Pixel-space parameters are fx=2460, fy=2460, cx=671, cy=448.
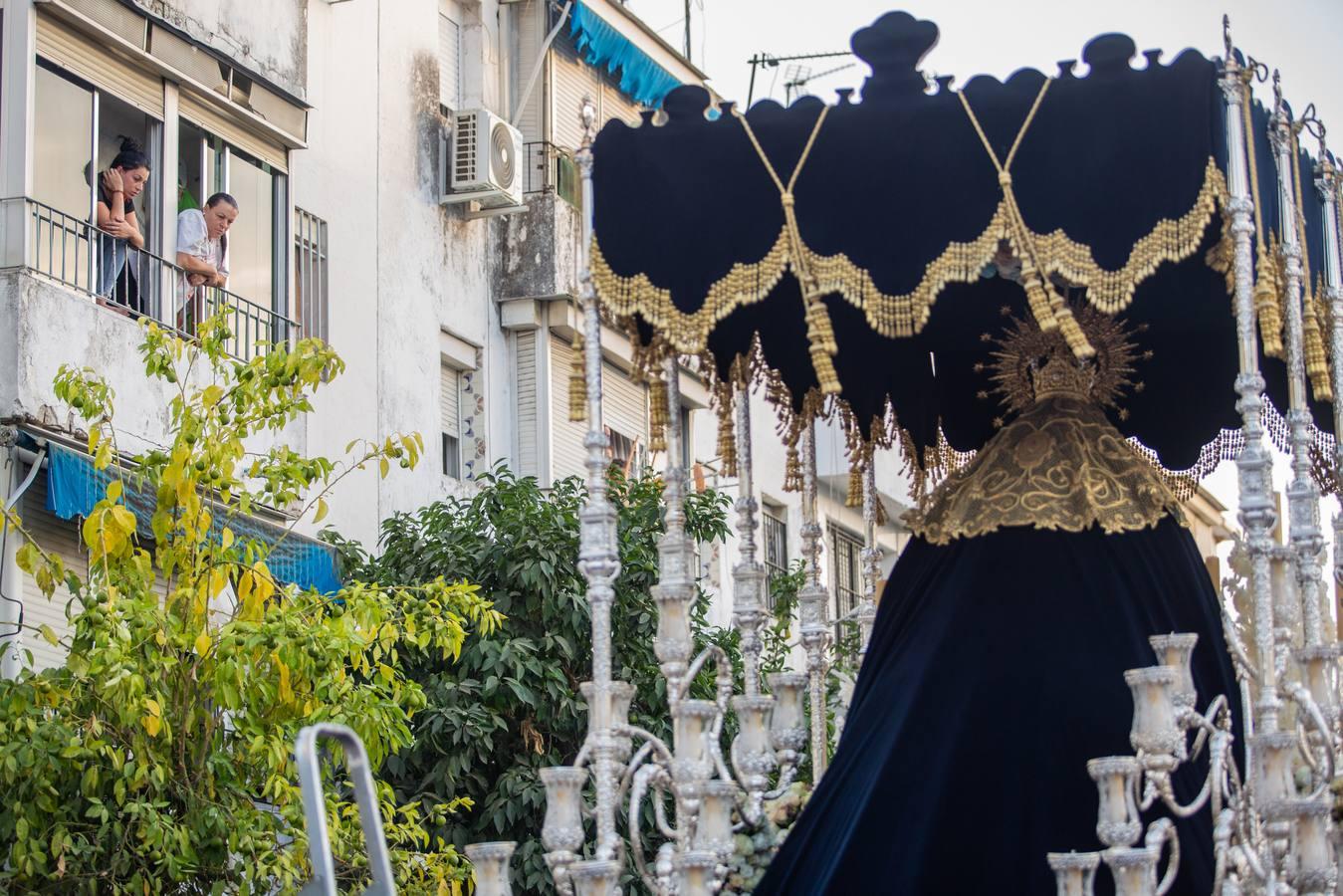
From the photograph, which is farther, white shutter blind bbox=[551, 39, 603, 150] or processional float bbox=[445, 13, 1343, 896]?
white shutter blind bbox=[551, 39, 603, 150]

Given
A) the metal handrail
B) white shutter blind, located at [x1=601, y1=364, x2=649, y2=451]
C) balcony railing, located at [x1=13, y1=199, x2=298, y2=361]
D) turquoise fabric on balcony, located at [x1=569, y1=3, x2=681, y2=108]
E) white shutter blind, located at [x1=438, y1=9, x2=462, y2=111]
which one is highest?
turquoise fabric on balcony, located at [x1=569, y1=3, x2=681, y2=108]

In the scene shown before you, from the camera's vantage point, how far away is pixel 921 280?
8.74 metres

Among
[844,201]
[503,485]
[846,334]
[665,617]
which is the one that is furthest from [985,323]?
[503,485]

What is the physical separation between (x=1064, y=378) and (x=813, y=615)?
4.94 ft

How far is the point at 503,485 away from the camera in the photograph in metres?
15.1

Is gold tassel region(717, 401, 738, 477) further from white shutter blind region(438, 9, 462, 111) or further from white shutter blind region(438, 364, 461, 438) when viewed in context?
white shutter blind region(438, 9, 462, 111)

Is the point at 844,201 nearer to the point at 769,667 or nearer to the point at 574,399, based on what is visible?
the point at 574,399

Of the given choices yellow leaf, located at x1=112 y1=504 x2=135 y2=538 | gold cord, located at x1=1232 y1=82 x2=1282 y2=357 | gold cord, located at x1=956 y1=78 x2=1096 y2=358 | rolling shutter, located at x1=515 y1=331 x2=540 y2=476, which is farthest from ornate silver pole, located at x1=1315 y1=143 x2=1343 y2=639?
rolling shutter, located at x1=515 y1=331 x2=540 y2=476

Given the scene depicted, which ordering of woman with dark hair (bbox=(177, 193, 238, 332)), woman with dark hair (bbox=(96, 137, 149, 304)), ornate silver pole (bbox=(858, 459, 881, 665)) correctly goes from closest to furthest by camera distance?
ornate silver pole (bbox=(858, 459, 881, 665)) → woman with dark hair (bbox=(96, 137, 149, 304)) → woman with dark hair (bbox=(177, 193, 238, 332))

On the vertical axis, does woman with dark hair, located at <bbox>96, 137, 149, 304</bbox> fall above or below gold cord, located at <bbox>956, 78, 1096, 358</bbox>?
above

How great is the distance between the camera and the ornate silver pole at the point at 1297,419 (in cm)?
Answer: 857

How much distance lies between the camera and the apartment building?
43.7 feet

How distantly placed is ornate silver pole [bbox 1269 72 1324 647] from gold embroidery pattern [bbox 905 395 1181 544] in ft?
2.12

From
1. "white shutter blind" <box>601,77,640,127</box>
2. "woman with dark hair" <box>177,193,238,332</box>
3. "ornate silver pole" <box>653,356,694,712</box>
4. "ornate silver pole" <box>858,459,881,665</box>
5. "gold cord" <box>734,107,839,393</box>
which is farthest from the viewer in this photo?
"white shutter blind" <box>601,77,640,127</box>
